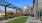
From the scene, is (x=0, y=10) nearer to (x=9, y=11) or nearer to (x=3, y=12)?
(x=3, y=12)

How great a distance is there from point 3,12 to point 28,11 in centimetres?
1262

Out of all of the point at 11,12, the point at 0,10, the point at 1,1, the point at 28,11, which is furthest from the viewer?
the point at 28,11

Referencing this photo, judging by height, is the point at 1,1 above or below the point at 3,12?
above

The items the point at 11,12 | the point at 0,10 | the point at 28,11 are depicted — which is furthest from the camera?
the point at 28,11

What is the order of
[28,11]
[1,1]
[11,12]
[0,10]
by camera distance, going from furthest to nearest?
[28,11] → [11,12] → [0,10] → [1,1]

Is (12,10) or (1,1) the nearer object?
(1,1)

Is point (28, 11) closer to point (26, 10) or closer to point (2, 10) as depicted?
point (26, 10)

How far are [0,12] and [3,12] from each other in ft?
2.02

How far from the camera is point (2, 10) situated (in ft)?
62.9

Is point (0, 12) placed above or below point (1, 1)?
below

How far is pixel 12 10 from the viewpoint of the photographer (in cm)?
2148

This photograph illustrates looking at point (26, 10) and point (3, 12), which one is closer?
point (3, 12)

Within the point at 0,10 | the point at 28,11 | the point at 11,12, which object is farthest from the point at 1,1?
the point at 28,11

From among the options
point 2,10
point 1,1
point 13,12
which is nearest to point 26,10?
point 13,12
